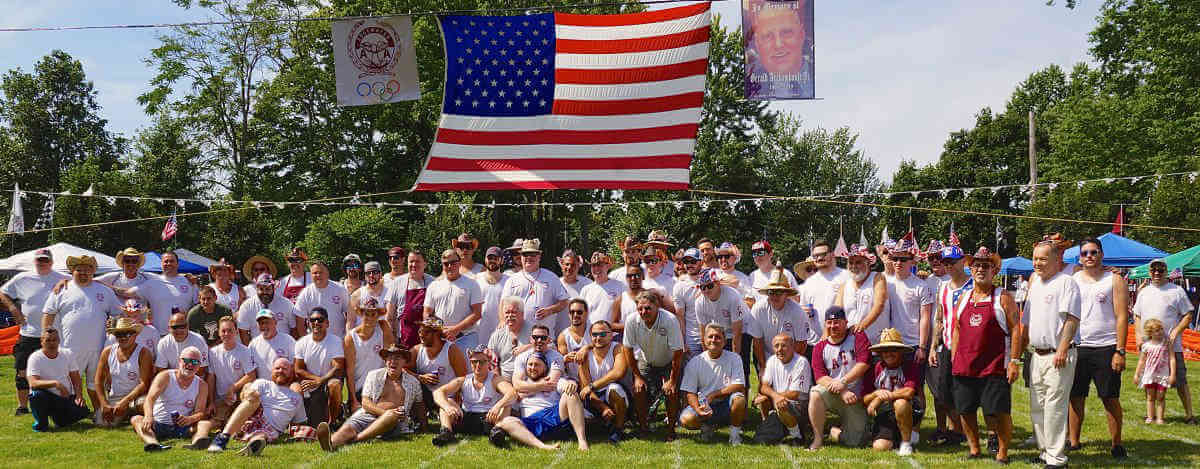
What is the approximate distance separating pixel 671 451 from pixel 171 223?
22.3 meters

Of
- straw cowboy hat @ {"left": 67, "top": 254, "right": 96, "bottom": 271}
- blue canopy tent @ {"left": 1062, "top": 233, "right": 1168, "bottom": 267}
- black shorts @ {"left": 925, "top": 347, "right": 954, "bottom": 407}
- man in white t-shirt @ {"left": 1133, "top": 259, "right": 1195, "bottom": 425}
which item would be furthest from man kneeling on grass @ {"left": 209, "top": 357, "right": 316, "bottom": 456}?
blue canopy tent @ {"left": 1062, "top": 233, "right": 1168, "bottom": 267}

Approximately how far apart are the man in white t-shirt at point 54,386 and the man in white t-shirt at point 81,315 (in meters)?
0.16

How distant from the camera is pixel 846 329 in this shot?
8148mm

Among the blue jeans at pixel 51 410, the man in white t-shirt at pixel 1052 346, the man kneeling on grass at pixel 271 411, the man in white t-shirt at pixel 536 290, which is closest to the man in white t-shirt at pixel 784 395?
the man in white t-shirt at pixel 1052 346

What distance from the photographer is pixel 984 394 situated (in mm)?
6953

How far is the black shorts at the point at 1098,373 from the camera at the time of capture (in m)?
7.21

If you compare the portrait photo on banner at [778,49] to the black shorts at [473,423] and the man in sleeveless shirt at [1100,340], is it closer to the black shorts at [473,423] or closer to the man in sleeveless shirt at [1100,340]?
the man in sleeveless shirt at [1100,340]

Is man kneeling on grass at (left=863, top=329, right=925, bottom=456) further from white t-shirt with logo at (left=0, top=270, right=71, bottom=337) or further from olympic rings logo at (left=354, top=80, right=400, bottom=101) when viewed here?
white t-shirt with logo at (left=0, top=270, right=71, bottom=337)

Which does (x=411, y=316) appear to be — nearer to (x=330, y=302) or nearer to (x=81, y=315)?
(x=330, y=302)

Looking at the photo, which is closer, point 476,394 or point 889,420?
point 889,420

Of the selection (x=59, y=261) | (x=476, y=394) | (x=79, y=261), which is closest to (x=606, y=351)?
(x=476, y=394)

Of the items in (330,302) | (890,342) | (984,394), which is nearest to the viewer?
(984,394)

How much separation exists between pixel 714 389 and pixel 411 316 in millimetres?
3460

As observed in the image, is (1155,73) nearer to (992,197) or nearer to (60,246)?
(992,197)
